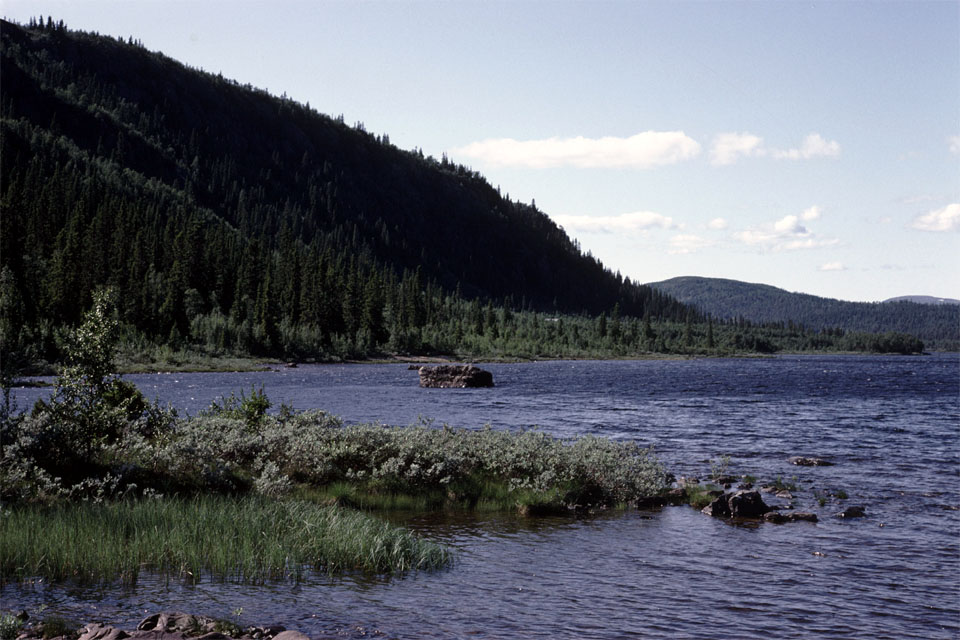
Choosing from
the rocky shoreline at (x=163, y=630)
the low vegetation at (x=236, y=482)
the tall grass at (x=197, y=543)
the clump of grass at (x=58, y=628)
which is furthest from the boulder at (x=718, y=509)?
the clump of grass at (x=58, y=628)

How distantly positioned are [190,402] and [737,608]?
164 feet

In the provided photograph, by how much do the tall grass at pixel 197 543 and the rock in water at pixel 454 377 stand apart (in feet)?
237

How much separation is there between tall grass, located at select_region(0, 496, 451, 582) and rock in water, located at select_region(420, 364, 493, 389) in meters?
72.2

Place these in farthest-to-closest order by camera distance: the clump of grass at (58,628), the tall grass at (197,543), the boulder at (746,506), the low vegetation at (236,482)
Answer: the boulder at (746,506) < the low vegetation at (236,482) < the tall grass at (197,543) < the clump of grass at (58,628)

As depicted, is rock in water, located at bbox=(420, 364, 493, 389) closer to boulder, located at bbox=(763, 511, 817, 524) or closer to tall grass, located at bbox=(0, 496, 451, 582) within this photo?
boulder, located at bbox=(763, 511, 817, 524)

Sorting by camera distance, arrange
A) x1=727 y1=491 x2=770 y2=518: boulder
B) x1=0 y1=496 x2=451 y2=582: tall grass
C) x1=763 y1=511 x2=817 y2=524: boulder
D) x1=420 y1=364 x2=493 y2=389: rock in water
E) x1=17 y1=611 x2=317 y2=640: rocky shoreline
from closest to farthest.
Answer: x1=17 y1=611 x2=317 y2=640: rocky shoreline < x1=0 y1=496 x2=451 y2=582: tall grass < x1=763 y1=511 x2=817 y2=524: boulder < x1=727 y1=491 x2=770 y2=518: boulder < x1=420 y1=364 x2=493 y2=389: rock in water

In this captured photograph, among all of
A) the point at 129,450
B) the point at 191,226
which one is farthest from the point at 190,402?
the point at 191,226

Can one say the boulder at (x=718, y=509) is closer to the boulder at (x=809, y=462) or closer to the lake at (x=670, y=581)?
the lake at (x=670, y=581)

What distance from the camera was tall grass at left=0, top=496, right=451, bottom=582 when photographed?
13.5 m

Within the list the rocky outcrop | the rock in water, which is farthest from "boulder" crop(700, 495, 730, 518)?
the rock in water

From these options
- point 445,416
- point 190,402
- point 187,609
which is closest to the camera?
point 187,609

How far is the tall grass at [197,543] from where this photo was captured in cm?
1349

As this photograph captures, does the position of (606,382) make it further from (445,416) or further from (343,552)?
(343,552)

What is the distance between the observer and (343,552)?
15.2 metres
